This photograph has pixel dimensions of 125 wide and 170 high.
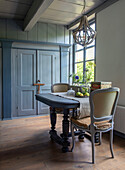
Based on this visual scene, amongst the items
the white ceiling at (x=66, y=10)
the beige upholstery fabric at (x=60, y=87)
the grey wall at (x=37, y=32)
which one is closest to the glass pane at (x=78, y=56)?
the grey wall at (x=37, y=32)

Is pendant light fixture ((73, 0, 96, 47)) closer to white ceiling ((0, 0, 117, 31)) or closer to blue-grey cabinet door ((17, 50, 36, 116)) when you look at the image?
white ceiling ((0, 0, 117, 31))

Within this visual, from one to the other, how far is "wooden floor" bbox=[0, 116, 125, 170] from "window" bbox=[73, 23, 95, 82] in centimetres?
170

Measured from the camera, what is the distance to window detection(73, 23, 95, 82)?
4117mm

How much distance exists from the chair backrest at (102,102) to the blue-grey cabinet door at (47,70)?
2.90 metres

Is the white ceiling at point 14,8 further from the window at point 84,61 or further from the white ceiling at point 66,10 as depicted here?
the window at point 84,61

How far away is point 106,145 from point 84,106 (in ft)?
3.22

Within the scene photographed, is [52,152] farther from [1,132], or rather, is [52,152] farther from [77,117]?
[1,132]

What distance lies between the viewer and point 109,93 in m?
2.02

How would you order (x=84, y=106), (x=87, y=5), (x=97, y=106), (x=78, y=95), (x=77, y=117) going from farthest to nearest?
1. (x=87, y=5)
2. (x=78, y=95)
3. (x=77, y=117)
4. (x=84, y=106)
5. (x=97, y=106)

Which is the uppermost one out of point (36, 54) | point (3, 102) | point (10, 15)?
point (10, 15)

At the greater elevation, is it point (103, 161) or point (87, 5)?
point (87, 5)

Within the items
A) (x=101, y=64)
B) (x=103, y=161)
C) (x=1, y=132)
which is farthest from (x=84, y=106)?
(x=1, y=132)

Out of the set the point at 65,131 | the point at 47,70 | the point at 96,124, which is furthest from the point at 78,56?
the point at 96,124

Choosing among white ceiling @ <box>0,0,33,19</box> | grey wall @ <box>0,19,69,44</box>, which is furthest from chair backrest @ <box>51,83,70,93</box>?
white ceiling @ <box>0,0,33,19</box>
